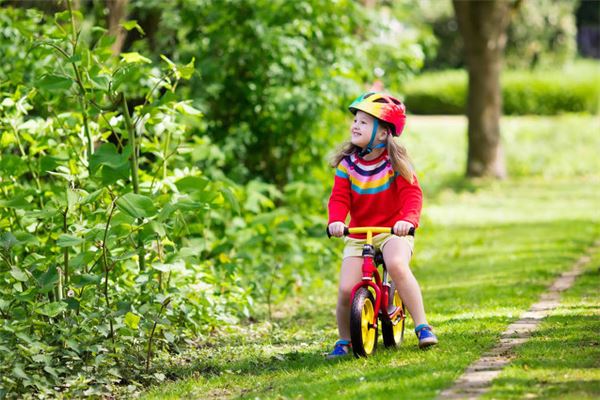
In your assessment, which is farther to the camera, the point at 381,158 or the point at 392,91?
the point at 392,91

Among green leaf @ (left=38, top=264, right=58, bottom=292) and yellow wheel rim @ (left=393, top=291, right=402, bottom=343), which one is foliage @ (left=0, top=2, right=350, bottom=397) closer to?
green leaf @ (left=38, top=264, right=58, bottom=292)

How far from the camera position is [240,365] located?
608cm

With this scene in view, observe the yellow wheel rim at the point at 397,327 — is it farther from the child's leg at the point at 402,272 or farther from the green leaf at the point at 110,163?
the green leaf at the point at 110,163

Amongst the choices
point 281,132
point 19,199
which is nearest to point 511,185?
point 281,132

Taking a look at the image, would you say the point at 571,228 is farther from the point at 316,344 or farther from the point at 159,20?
the point at 316,344

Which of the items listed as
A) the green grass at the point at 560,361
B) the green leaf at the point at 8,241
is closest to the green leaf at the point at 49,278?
the green leaf at the point at 8,241

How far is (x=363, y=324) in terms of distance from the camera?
5.64 m

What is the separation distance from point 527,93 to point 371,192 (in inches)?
1027

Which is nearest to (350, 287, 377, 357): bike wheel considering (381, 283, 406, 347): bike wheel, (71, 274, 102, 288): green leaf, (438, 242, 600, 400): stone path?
(381, 283, 406, 347): bike wheel

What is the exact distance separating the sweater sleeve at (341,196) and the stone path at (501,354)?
1.14m

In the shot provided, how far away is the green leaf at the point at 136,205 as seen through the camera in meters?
5.34

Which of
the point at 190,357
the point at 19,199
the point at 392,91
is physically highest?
the point at 392,91

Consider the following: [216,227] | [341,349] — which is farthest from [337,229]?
[216,227]

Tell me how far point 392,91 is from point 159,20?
2828 millimetres
